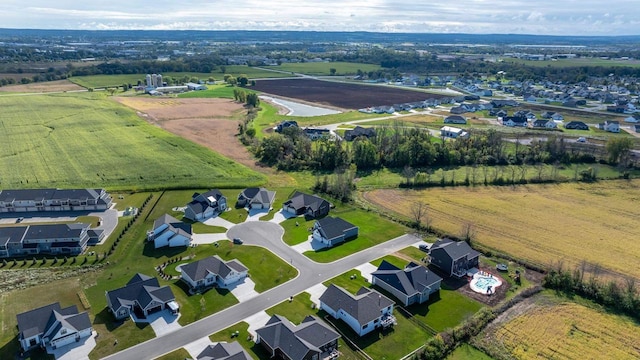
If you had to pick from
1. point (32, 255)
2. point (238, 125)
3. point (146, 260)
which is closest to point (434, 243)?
point (146, 260)

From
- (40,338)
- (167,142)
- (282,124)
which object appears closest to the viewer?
(40,338)

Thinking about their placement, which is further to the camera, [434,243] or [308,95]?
[308,95]

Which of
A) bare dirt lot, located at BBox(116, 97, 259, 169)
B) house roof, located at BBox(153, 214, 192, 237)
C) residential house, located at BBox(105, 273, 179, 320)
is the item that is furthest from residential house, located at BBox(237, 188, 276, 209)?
residential house, located at BBox(105, 273, 179, 320)

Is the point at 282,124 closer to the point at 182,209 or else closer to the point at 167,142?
the point at 167,142

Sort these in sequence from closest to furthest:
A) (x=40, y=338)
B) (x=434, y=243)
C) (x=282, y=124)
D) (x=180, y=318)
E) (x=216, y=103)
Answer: (x=40, y=338) → (x=180, y=318) → (x=434, y=243) → (x=282, y=124) → (x=216, y=103)

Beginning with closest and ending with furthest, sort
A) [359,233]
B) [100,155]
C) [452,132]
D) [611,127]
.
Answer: [359,233] < [100,155] < [452,132] < [611,127]

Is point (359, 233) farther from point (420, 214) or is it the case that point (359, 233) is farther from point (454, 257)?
point (454, 257)

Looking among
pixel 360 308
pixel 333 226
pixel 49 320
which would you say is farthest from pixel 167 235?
pixel 360 308
